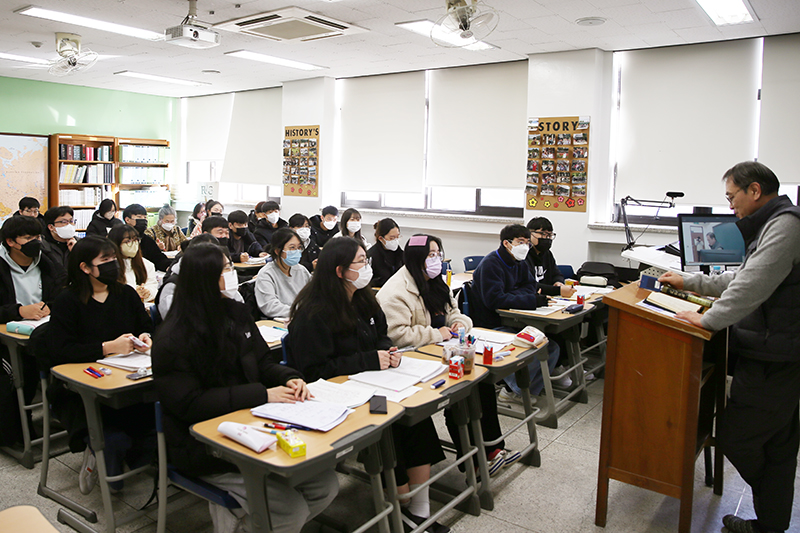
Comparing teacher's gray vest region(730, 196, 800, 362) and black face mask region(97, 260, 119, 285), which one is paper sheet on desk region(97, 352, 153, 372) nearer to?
black face mask region(97, 260, 119, 285)

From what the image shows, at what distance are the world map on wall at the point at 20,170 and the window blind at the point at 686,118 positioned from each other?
28.9 feet

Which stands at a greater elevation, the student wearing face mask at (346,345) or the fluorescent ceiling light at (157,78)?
the fluorescent ceiling light at (157,78)

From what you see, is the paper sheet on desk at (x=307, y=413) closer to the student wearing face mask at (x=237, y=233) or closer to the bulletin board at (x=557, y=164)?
the student wearing face mask at (x=237, y=233)

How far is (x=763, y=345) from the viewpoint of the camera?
2.43m

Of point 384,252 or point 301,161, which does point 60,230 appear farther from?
point 301,161

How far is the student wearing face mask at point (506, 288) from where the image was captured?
13.7 feet

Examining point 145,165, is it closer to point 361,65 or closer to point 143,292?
point 361,65

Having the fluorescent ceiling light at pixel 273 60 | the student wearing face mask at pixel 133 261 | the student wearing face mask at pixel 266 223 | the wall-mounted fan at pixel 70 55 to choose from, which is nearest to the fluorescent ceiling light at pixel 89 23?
the wall-mounted fan at pixel 70 55

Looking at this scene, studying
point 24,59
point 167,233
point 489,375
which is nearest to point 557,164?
point 489,375

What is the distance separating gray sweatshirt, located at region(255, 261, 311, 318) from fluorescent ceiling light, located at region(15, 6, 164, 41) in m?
3.58

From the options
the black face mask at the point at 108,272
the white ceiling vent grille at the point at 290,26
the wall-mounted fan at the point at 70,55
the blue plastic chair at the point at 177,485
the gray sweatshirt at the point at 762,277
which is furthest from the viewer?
the wall-mounted fan at the point at 70,55

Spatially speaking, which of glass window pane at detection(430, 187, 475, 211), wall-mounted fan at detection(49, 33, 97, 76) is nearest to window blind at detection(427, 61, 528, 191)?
glass window pane at detection(430, 187, 475, 211)

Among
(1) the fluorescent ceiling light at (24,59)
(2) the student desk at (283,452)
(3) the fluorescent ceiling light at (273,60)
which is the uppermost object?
(1) the fluorescent ceiling light at (24,59)

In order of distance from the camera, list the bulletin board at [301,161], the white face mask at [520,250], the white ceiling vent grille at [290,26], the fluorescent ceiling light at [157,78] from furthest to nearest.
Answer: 1. the bulletin board at [301,161]
2. the fluorescent ceiling light at [157,78]
3. the white ceiling vent grille at [290,26]
4. the white face mask at [520,250]
